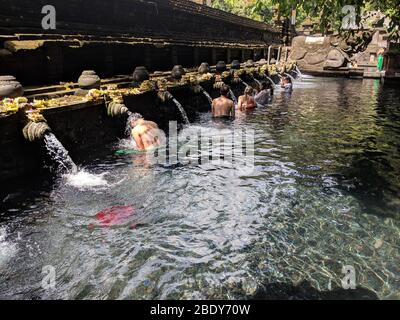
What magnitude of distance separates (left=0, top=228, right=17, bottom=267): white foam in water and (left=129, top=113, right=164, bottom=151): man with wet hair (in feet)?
15.6

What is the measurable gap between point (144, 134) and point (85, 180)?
8.39 ft

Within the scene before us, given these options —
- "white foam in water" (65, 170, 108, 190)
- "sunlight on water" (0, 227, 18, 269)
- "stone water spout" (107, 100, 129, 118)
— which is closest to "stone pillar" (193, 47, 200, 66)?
"stone water spout" (107, 100, 129, 118)

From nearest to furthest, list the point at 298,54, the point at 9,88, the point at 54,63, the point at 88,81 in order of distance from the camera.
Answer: the point at 9,88 < the point at 88,81 < the point at 54,63 < the point at 298,54

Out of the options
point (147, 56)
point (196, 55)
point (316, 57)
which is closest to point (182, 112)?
point (147, 56)

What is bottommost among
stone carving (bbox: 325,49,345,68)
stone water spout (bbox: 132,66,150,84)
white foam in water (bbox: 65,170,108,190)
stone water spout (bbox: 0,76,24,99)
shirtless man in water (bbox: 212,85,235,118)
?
white foam in water (bbox: 65,170,108,190)

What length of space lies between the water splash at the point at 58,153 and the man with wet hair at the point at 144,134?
2.18 metres

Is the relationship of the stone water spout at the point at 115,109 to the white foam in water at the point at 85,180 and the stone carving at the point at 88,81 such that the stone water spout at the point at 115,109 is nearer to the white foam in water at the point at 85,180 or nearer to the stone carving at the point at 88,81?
the stone carving at the point at 88,81

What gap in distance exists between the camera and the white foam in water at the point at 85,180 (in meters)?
7.07

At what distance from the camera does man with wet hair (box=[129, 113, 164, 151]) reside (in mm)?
9289

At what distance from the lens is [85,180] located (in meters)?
7.34

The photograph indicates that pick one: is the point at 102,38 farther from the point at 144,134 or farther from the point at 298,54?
the point at 298,54

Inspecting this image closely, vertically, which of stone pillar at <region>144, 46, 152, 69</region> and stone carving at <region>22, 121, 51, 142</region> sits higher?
stone pillar at <region>144, 46, 152, 69</region>

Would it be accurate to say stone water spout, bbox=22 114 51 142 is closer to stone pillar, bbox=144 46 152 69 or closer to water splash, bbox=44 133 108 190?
water splash, bbox=44 133 108 190
